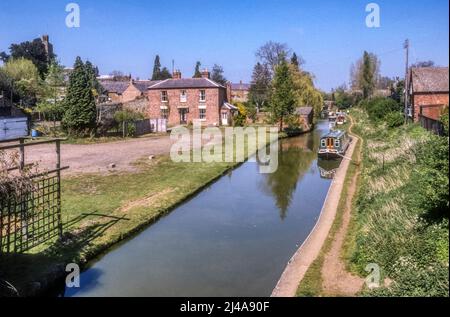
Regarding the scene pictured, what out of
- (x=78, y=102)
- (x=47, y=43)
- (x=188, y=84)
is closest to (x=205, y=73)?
(x=188, y=84)

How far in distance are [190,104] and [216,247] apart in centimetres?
4117

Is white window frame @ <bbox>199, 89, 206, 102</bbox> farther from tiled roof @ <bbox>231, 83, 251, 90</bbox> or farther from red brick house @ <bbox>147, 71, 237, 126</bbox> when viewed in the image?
tiled roof @ <bbox>231, 83, 251, 90</bbox>

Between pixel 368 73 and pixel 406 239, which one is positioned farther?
pixel 368 73

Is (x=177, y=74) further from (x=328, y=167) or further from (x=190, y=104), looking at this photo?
(x=328, y=167)

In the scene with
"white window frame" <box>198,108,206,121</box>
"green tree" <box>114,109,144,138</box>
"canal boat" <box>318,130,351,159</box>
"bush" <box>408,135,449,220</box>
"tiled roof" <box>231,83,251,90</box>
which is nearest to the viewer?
"bush" <box>408,135,449,220</box>

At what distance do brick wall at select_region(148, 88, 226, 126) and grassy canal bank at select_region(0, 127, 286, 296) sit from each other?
2663 cm

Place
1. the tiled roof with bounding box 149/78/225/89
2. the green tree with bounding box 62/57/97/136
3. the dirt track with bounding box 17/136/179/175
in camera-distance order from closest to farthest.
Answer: the dirt track with bounding box 17/136/179/175, the green tree with bounding box 62/57/97/136, the tiled roof with bounding box 149/78/225/89

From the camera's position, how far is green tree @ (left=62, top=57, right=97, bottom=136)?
35.9 metres

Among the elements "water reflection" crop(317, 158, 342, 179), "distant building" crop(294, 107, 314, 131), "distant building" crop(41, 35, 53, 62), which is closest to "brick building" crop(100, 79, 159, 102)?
"distant building" crop(41, 35, 53, 62)

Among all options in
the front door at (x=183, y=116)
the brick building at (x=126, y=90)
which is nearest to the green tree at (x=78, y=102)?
the front door at (x=183, y=116)

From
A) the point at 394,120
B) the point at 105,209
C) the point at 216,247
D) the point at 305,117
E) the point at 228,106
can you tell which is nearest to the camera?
the point at 216,247

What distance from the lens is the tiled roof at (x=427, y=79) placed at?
41.9m

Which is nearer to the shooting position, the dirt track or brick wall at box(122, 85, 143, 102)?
the dirt track

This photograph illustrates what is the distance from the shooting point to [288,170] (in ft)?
87.7
